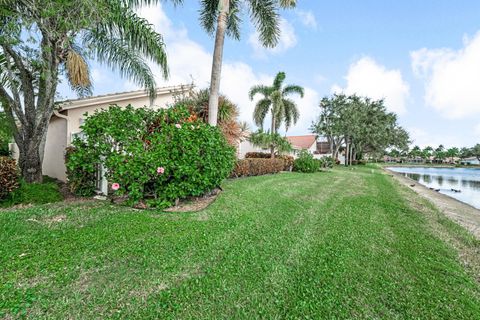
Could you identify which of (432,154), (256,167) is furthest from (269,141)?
→ (432,154)

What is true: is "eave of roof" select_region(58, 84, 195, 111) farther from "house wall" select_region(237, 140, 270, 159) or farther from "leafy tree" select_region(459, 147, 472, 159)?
"leafy tree" select_region(459, 147, 472, 159)

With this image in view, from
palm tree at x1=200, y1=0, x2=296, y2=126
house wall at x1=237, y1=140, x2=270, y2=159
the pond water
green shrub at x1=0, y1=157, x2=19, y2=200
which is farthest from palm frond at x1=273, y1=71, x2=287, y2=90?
green shrub at x1=0, y1=157, x2=19, y2=200

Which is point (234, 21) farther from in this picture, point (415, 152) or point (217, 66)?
point (415, 152)

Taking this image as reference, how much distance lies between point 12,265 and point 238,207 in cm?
413

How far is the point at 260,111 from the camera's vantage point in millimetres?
21828

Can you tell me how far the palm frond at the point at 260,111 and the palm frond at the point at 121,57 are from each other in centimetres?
1295

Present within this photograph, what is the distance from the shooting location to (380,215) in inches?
247

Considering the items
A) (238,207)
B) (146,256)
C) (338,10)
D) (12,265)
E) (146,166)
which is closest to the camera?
(12,265)

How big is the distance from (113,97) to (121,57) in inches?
66.7

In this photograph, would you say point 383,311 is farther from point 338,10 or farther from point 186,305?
point 338,10

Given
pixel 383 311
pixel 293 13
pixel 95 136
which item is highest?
pixel 293 13

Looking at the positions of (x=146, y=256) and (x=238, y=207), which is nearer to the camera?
(x=146, y=256)

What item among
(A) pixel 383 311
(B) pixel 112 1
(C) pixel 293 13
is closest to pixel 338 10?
(C) pixel 293 13

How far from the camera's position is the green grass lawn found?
2361 millimetres
